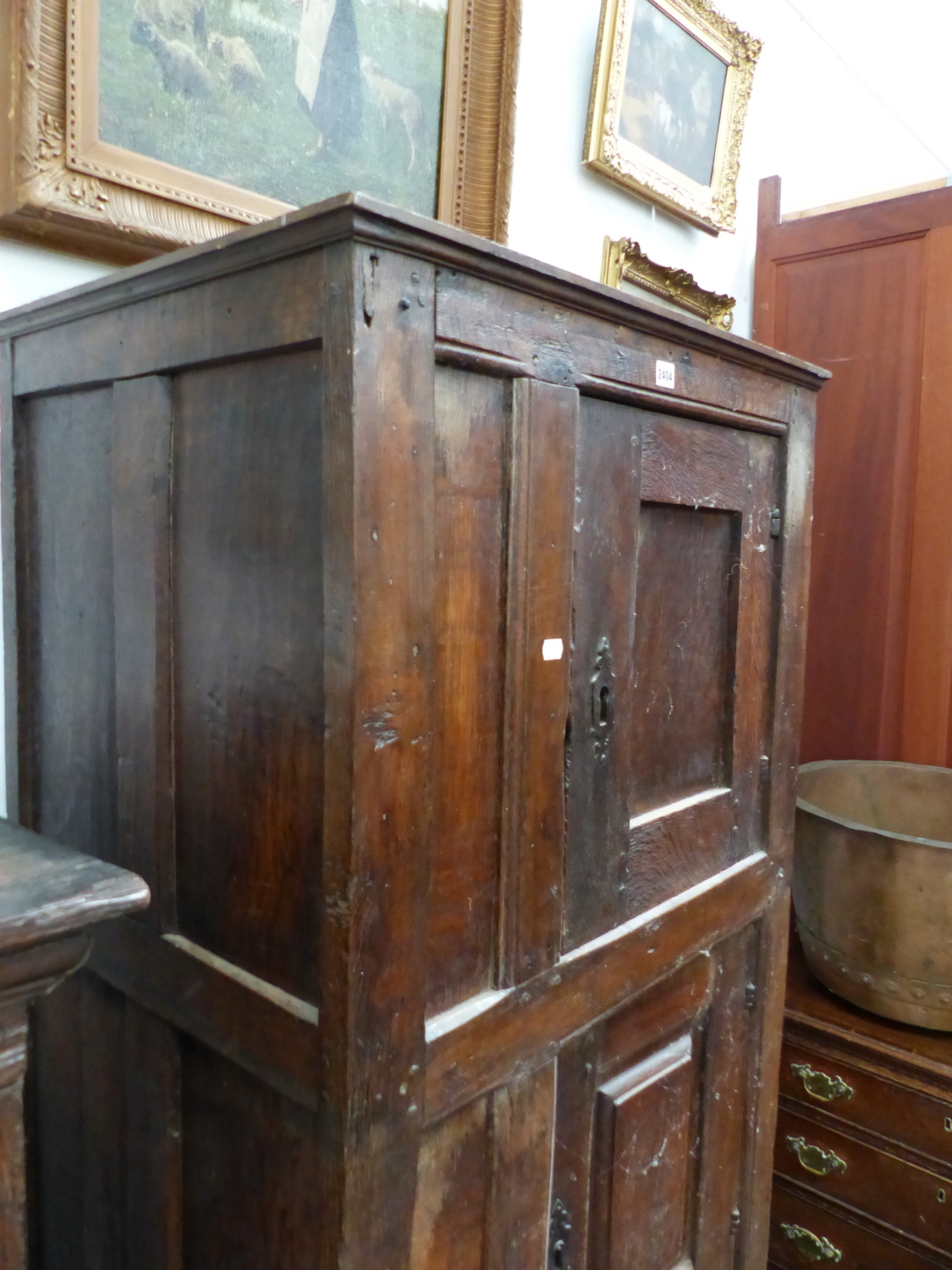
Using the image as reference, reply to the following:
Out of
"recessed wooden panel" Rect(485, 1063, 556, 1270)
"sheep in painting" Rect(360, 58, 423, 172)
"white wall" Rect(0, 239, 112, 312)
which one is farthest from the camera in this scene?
"sheep in painting" Rect(360, 58, 423, 172)

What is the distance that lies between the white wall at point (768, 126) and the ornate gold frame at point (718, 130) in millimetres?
38

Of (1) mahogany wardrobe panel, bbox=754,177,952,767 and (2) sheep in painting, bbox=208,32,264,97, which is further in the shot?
(1) mahogany wardrobe panel, bbox=754,177,952,767

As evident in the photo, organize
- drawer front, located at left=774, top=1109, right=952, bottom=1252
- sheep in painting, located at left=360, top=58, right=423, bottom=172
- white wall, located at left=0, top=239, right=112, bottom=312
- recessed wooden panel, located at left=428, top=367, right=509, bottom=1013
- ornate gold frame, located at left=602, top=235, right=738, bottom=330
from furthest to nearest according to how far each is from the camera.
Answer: ornate gold frame, located at left=602, top=235, right=738, bottom=330 → drawer front, located at left=774, top=1109, right=952, bottom=1252 → sheep in painting, located at left=360, top=58, right=423, bottom=172 → white wall, located at left=0, top=239, right=112, bottom=312 → recessed wooden panel, located at left=428, top=367, right=509, bottom=1013

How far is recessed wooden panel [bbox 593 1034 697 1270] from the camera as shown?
3.20 feet

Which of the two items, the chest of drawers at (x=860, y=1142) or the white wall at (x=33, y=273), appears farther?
the chest of drawers at (x=860, y=1142)

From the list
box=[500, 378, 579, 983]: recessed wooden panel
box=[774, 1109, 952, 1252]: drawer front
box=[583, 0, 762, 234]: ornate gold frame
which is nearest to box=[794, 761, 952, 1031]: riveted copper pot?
box=[774, 1109, 952, 1252]: drawer front

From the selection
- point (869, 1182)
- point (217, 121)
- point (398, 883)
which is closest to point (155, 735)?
point (398, 883)

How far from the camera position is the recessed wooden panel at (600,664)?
0.84m

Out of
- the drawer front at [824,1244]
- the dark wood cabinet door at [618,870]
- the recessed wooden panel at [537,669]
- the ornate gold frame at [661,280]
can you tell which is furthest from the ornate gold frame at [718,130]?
the drawer front at [824,1244]

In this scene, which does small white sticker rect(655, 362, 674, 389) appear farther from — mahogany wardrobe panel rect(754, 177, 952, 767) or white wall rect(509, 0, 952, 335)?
mahogany wardrobe panel rect(754, 177, 952, 767)

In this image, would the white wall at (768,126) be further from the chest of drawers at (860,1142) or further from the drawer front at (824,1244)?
the drawer front at (824,1244)

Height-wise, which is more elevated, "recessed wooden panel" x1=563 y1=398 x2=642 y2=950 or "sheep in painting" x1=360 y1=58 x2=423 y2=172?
"sheep in painting" x1=360 y1=58 x2=423 y2=172

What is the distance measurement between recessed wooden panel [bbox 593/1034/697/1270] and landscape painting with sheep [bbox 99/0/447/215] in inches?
45.8

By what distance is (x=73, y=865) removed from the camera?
0.70 meters
